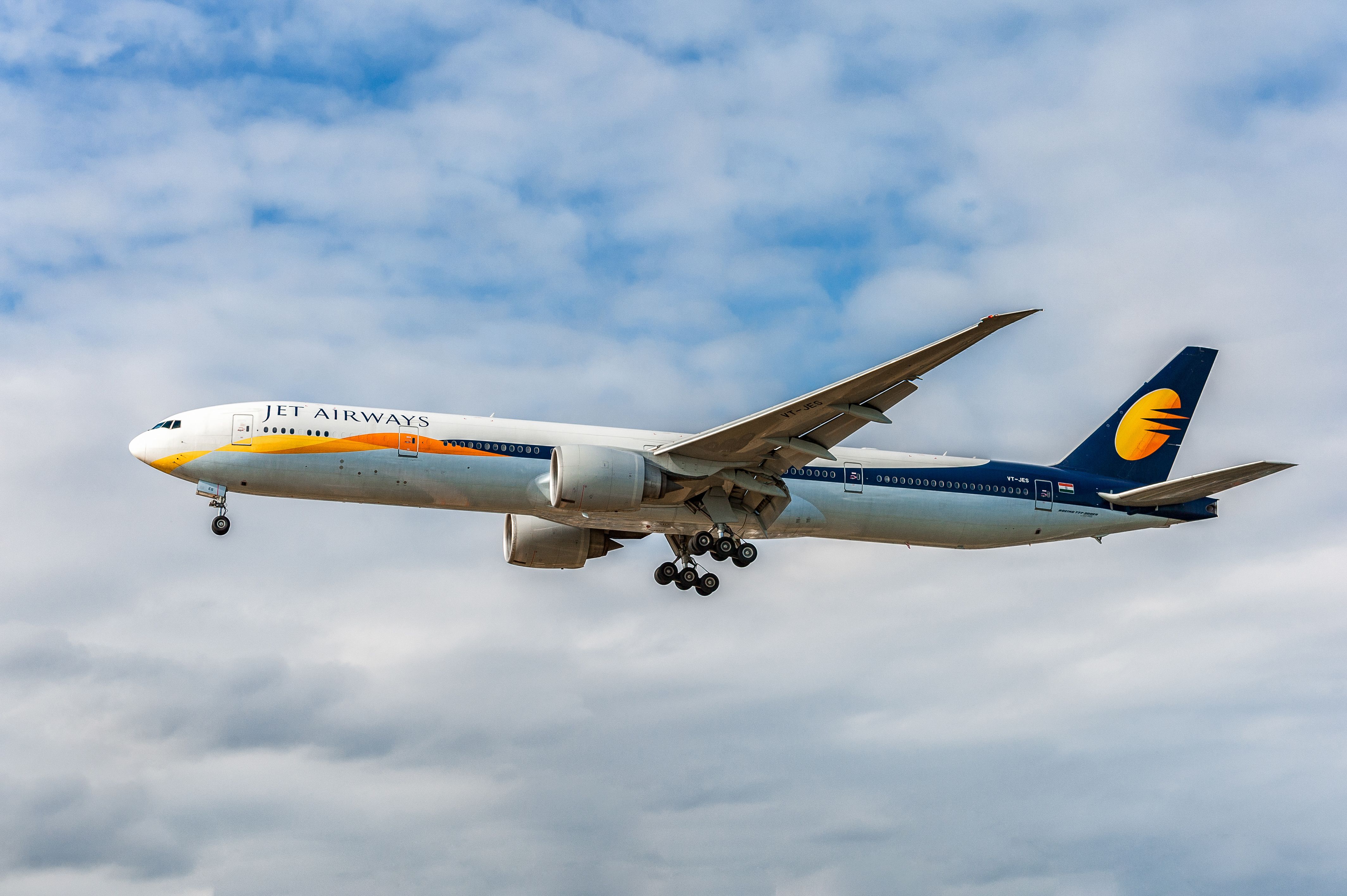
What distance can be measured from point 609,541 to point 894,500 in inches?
421

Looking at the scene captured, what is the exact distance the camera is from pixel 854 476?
41.4 m

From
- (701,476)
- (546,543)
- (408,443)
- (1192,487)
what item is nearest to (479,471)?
(408,443)

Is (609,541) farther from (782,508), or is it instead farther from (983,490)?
(983,490)

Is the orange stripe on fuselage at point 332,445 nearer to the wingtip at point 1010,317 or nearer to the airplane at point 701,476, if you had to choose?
the airplane at point 701,476

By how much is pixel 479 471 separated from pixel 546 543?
8.18 metres

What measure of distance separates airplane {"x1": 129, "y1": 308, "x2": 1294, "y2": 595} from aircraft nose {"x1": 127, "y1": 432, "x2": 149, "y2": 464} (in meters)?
0.04

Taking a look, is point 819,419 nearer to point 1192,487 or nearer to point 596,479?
point 596,479

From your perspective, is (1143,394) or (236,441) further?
(1143,394)

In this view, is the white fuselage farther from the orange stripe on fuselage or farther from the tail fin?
the tail fin

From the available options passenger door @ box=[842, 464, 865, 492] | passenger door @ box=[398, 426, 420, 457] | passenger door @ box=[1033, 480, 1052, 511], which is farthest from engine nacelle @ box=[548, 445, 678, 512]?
passenger door @ box=[1033, 480, 1052, 511]

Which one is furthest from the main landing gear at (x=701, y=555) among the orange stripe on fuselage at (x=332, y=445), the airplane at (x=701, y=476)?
the orange stripe on fuselage at (x=332, y=445)

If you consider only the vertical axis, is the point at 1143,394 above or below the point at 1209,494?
above

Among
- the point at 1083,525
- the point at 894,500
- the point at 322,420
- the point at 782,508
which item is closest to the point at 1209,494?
the point at 1083,525

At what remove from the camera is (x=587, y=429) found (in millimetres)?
39656
